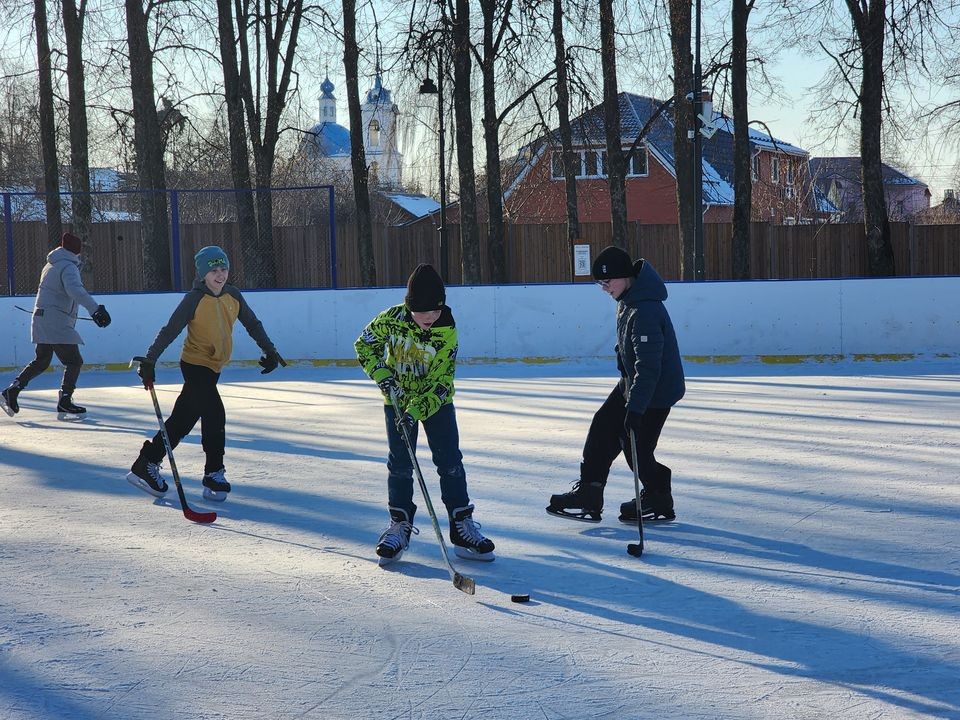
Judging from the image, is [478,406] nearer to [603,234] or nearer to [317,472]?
[317,472]

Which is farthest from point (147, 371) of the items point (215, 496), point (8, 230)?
point (8, 230)

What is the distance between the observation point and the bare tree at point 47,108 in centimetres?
2222

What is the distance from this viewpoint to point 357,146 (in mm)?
25469

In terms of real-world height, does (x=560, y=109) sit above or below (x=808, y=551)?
above

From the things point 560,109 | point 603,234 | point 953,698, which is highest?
point 560,109

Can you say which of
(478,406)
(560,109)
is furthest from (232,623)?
(560,109)

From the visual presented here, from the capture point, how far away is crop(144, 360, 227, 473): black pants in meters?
6.37

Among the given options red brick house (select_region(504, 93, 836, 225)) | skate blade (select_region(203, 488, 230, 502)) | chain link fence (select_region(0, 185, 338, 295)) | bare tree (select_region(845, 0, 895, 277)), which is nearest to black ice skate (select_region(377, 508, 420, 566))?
skate blade (select_region(203, 488, 230, 502))

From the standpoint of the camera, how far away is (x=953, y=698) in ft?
10.9

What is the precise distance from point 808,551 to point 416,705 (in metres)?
2.43

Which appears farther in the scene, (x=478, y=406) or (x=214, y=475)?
(x=478, y=406)

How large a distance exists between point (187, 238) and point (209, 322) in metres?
20.3

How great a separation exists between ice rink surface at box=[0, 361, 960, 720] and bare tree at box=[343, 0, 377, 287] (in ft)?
54.0

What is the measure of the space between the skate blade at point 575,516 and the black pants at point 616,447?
6.8 inches
